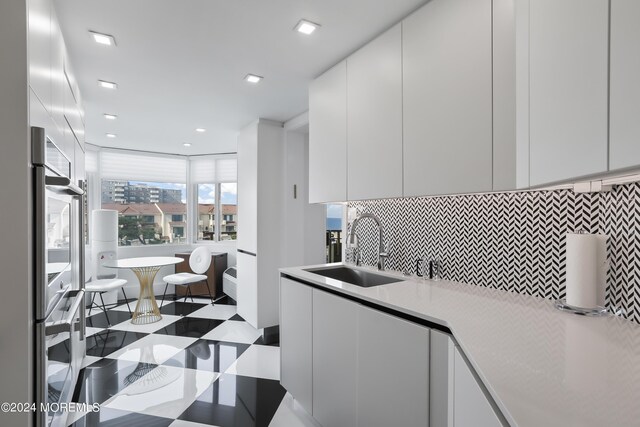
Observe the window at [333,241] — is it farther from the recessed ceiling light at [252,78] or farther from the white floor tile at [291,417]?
the white floor tile at [291,417]

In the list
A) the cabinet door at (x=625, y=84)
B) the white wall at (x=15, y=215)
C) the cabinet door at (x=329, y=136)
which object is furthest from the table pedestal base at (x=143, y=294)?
the cabinet door at (x=625, y=84)

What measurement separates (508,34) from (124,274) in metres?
5.80

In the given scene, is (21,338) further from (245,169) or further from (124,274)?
(124,274)

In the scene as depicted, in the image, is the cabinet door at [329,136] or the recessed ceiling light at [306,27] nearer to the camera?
the recessed ceiling light at [306,27]

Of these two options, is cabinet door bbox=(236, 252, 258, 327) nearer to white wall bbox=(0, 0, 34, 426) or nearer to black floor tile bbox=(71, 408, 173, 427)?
black floor tile bbox=(71, 408, 173, 427)

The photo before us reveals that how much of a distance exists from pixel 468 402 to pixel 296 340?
4.56 feet

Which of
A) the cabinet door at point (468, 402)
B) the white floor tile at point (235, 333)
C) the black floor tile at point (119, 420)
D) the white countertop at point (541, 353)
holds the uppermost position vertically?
the white countertop at point (541, 353)

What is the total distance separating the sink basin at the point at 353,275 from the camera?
2.17 metres

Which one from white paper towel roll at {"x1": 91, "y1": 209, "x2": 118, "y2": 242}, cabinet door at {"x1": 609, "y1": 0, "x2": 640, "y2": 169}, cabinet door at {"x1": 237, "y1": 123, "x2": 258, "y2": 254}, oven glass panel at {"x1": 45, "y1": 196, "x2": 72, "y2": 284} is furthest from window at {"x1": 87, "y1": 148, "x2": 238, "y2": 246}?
cabinet door at {"x1": 609, "y1": 0, "x2": 640, "y2": 169}

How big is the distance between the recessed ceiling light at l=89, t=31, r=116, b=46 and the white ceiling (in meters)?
0.03

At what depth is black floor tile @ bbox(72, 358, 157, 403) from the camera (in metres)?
2.28

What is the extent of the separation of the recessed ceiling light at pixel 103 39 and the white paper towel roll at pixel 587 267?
2.69 metres

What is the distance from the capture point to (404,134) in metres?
1.76

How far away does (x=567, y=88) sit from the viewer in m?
0.90
